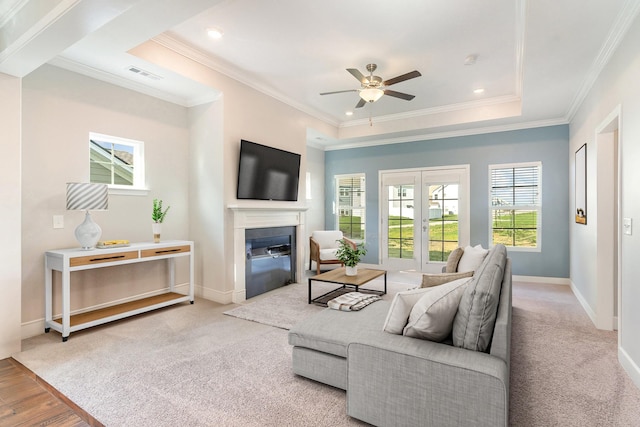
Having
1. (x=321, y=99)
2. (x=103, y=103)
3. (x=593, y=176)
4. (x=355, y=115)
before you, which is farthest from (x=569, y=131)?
(x=103, y=103)

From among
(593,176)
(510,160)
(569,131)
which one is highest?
(569,131)

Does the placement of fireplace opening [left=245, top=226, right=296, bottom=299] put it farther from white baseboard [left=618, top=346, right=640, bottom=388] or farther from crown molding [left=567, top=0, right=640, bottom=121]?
crown molding [left=567, top=0, right=640, bottom=121]

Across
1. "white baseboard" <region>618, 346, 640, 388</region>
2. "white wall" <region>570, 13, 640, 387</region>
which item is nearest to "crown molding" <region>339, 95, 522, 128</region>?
"white wall" <region>570, 13, 640, 387</region>

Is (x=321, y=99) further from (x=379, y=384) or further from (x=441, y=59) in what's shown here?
(x=379, y=384)

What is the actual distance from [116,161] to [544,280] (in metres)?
6.66

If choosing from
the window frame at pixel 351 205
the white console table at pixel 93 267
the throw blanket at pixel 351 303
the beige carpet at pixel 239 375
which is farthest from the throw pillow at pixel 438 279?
the window frame at pixel 351 205

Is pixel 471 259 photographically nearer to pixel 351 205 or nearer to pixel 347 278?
pixel 347 278

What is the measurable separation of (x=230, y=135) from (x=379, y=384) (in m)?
3.53

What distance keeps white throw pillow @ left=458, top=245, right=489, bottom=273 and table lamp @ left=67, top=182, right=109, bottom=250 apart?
374 centimetres

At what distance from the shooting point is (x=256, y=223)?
15.3ft

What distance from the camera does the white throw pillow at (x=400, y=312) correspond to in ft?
6.33

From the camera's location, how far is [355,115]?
20.1 feet

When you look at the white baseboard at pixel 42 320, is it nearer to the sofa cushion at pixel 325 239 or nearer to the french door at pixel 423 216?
the sofa cushion at pixel 325 239

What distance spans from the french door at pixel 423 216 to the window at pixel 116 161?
453 cm
